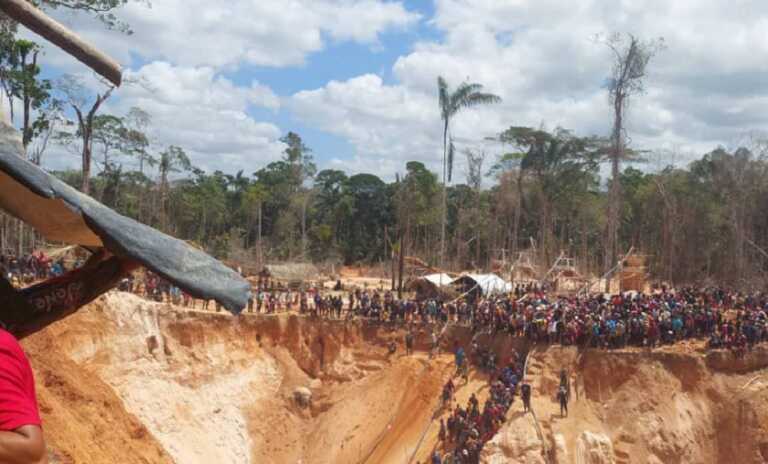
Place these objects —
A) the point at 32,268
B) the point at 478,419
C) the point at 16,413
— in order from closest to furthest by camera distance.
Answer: the point at 16,413
the point at 478,419
the point at 32,268

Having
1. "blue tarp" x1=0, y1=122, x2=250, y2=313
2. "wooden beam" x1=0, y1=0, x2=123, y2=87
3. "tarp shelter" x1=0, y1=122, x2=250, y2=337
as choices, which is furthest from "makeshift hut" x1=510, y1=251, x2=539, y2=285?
"blue tarp" x1=0, y1=122, x2=250, y2=313

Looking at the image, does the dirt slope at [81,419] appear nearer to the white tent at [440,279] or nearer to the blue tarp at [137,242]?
the blue tarp at [137,242]

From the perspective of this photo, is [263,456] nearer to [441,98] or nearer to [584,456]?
[584,456]

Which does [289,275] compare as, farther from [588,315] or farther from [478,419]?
[588,315]

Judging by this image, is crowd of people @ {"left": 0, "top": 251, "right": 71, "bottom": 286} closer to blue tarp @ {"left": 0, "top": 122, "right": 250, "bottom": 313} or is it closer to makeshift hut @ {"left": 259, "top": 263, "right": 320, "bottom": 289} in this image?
makeshift hut @ {"left": 259, "top": 263, "right": 320, "bottom": 289}

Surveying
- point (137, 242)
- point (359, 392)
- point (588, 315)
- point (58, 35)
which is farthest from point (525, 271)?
point (137, 242)
